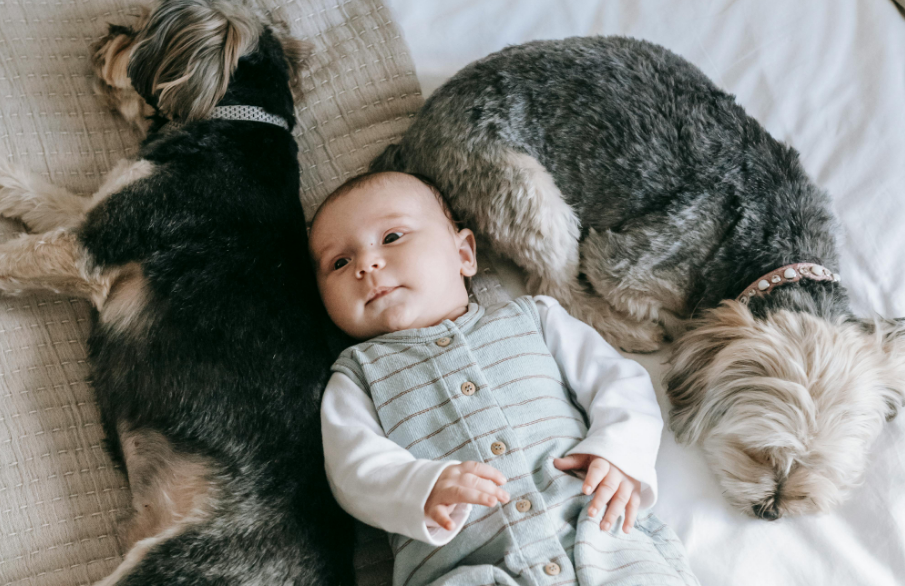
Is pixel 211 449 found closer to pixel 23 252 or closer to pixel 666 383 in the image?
pixel 23 252

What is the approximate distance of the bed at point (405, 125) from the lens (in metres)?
1.81

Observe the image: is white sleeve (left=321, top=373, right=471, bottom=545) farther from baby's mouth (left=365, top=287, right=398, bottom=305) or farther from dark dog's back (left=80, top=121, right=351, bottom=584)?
baby's mouth (left=365, top=287, right=398, bottom=305)

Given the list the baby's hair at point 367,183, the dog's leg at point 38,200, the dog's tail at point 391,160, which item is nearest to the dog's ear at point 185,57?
the dog's leg at point 38,200

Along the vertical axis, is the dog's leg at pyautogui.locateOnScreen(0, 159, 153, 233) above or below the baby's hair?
below

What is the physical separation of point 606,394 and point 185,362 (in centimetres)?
117

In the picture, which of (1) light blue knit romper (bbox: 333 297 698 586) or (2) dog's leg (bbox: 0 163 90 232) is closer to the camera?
(1) light blue knit romper (bbox: 333 297 698 586)

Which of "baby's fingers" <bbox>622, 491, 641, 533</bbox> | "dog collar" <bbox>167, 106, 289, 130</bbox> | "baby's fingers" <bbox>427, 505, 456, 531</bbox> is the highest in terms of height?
"dog collar" <bbox>167, 106, 289, 130</bbox>

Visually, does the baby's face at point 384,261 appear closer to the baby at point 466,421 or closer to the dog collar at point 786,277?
the baby at point 466,421

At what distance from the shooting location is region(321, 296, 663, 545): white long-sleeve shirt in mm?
1541

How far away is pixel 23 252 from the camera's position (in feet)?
6.11

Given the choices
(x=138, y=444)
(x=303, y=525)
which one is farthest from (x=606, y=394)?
(x=138, y=444)

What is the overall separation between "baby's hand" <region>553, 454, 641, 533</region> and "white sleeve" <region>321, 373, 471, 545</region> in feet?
1.07

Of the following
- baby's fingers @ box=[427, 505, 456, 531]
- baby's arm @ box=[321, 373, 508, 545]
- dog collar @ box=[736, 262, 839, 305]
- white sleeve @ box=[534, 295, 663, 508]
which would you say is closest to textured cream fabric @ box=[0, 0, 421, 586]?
baby's arm @ box=[321, 373, 508, 545]

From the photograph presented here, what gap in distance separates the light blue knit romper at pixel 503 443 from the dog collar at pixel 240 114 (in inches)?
32.6
